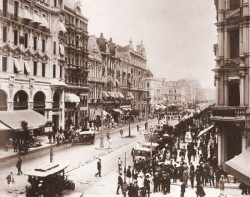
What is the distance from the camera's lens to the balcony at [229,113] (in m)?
22.5

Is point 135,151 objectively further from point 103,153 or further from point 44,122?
point 44,122

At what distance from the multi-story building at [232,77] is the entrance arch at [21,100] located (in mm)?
19877

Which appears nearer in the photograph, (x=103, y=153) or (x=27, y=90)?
(x=103, y=153)

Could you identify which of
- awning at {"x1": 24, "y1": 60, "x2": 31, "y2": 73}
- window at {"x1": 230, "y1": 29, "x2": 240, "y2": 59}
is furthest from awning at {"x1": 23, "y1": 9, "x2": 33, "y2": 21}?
window at {"x1": 230, "y1": 29, "x2": 240, "y2": 59}

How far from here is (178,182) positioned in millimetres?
21938

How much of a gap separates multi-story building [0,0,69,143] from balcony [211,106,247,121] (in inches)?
768

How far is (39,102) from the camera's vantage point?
38031 mm

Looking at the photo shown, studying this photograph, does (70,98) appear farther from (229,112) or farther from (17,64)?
(229,112)

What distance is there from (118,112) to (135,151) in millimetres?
34544

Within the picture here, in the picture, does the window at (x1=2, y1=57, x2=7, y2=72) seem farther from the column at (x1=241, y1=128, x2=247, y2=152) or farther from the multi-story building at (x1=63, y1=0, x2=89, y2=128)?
the column at (x1=241, y1=128, x2=247, y2=152)

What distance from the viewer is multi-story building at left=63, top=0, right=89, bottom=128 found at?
47281 mm

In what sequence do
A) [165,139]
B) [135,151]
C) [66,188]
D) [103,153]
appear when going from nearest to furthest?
[66,188] < [135,151] < [103,153] < [165,139]

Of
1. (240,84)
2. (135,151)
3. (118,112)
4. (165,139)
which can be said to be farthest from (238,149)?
(118,112)

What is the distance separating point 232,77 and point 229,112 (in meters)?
2.85
